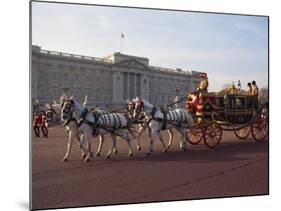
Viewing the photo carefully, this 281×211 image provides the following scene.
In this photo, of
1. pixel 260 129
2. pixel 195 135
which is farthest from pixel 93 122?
pixel 260 129

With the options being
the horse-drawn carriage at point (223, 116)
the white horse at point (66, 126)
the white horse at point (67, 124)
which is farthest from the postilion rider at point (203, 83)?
the white horse at point (67, 124)

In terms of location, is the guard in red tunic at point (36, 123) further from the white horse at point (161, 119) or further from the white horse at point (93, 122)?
the white horse at point (161, 119)

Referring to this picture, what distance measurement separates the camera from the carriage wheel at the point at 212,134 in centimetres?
580

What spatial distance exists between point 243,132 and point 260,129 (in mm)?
282

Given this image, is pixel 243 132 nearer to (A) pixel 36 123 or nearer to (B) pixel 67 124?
(B) pixel 67 124

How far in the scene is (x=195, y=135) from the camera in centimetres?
582

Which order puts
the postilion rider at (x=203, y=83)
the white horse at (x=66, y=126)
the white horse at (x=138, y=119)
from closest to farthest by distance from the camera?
the white horse at (x=66, y=126) → the white horse at (x=138, y=119) → the postilion rider at (x=203, y=83)

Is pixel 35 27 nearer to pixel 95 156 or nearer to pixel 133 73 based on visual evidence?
pixel 133 73

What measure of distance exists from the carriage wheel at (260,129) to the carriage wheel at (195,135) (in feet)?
2.76

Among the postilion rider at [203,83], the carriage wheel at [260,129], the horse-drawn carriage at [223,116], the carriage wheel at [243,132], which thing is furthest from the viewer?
the carriage wheel at [243,132]

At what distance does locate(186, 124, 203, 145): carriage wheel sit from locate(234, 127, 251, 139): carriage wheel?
2.11 feet

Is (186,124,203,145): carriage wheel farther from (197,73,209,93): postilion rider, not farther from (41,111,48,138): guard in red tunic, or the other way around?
(41,111,48,138): guard in red tunic

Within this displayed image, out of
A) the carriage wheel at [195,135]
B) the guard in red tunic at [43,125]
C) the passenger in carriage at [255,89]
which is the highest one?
the passenger in carriage at [255,89]

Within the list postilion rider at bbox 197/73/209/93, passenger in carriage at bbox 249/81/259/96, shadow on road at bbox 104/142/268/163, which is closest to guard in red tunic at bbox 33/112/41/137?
shadow on road at bbox 104/142/268/163
